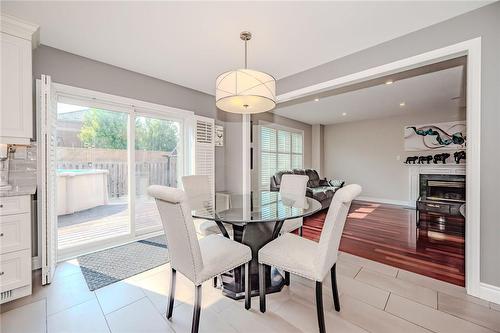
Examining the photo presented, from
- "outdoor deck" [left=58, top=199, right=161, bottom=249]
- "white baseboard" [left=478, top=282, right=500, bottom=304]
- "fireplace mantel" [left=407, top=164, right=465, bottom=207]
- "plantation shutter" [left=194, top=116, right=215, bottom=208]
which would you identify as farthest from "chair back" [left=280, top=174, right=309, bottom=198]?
"fireplace mantel" [left=407, top=164, right=465, bottom=207]

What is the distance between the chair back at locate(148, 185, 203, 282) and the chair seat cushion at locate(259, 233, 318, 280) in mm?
535

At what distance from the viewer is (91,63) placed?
277 cm

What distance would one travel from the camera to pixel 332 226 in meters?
1.44

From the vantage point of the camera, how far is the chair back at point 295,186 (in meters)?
2.97

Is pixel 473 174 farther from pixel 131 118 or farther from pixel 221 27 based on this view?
pixel 131 118

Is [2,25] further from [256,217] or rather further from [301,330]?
[301,330]

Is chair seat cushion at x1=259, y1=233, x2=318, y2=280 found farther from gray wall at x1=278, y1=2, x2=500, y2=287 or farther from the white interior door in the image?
the white interior door

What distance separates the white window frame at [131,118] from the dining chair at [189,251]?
1868 mm

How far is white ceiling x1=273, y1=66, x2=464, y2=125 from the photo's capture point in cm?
371

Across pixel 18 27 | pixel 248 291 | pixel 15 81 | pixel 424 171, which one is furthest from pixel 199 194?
pixel 424 171

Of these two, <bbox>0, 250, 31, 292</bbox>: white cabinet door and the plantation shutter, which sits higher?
the plantation shutter

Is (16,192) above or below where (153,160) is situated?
below

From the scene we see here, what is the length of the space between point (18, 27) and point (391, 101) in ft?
19.4

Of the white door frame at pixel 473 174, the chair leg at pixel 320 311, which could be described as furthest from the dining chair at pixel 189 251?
the white door frame at pixel 473 174
